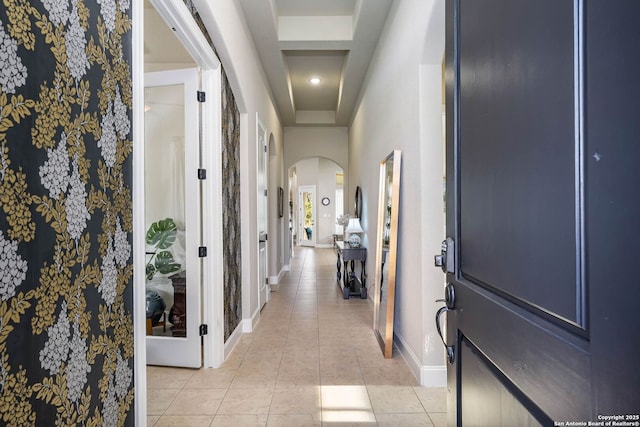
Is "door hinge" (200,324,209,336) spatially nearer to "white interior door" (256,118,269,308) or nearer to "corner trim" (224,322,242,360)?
"corner trim" (224,322,242,360)

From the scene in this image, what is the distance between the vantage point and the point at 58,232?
1024 millimetres

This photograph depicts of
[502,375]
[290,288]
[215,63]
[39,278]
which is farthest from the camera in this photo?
[290,288]

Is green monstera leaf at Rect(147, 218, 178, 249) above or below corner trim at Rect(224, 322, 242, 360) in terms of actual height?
above

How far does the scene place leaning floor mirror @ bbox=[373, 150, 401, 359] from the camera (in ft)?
10.2

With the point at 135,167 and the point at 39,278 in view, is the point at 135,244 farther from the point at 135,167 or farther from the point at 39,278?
the point at 39,278

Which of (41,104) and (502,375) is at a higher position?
(41,104)

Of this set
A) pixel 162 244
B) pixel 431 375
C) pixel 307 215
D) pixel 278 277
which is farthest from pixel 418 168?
pixel 307 215

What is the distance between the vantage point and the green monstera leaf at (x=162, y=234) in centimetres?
305

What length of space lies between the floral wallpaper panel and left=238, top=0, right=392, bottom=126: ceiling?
2506mm

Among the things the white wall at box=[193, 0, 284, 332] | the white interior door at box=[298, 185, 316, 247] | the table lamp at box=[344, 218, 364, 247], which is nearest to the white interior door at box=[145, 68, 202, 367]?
the white wall at box=[193, 0, 284, 332]

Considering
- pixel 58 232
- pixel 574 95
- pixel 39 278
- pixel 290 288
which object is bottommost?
pixel 290 288

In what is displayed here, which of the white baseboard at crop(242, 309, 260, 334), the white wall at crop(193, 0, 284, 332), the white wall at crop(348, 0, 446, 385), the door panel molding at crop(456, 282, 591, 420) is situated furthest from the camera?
the white baseboard at crop(242, 309, 260, 334)

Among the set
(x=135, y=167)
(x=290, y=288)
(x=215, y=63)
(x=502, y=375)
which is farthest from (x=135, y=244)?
(x=290, y=288)

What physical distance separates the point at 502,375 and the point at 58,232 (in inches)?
49.0
